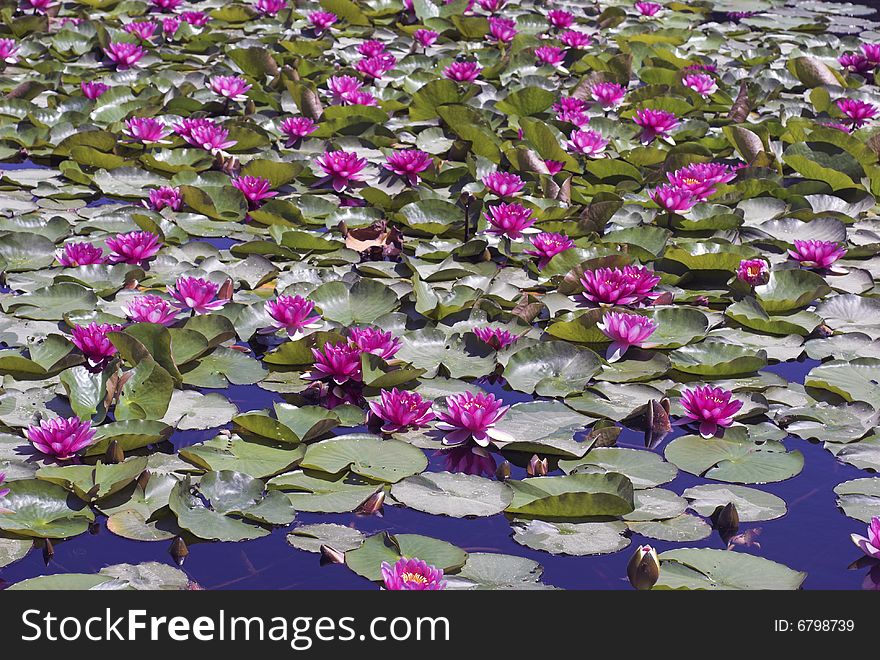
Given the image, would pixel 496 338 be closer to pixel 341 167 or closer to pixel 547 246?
pixel 547 246

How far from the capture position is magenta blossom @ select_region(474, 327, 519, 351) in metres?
3.65

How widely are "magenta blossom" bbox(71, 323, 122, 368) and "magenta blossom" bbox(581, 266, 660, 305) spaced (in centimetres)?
162

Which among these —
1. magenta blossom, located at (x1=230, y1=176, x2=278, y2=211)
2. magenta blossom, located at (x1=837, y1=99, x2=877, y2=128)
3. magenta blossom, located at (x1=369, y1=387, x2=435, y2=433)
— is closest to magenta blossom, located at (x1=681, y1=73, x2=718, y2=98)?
magenta blossom, located at (x1=837, y1=99, x2=877, y2=128)

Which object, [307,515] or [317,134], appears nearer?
[307,515]

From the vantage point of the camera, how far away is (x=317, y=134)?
570cm

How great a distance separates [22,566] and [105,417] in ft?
2.31

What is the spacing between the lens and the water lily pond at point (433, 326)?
108 inches

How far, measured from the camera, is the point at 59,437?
2.94 m

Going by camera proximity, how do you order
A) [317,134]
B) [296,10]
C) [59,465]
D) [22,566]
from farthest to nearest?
[296,10] < [317,134] < [59,465] < [22,566]

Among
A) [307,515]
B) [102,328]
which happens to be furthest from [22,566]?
[102,328]

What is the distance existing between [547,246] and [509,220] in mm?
253

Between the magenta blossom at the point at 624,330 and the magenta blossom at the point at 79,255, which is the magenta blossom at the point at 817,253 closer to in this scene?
the magenta blossom at the point at 624,330
